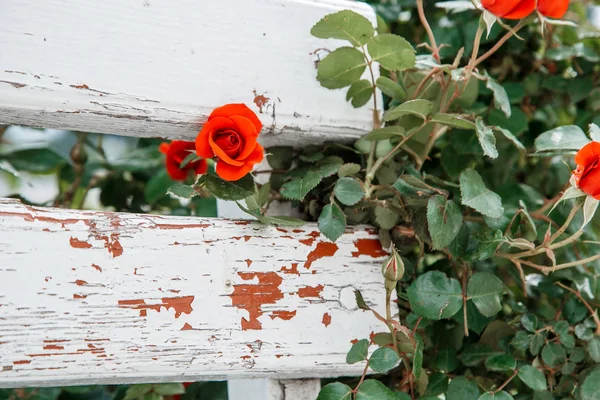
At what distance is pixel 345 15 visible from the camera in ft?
1.73

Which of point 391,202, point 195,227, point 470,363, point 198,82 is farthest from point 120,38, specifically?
point 470,363

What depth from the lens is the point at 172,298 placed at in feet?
1.65

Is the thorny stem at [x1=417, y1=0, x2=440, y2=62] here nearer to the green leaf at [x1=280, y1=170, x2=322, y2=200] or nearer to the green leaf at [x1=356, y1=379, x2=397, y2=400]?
the green leaf at [x1=280, y1=170, x2=322, y2=200]

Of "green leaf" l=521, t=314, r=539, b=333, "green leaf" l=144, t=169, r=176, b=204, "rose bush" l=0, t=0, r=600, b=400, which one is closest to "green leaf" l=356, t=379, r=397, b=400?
"rose bush" l=0, t=0, r=600, b=400

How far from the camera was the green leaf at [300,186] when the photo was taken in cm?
55

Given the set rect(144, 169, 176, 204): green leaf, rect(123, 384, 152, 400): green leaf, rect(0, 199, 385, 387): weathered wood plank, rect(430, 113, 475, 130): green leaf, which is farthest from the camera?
rect(144, 169, 176, 204): green leaf

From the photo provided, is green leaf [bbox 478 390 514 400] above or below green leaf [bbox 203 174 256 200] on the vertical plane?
below

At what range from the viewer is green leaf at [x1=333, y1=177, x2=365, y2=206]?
555mm

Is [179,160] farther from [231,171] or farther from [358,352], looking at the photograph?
[358,352]

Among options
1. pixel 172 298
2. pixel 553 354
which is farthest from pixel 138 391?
pixel 553 354

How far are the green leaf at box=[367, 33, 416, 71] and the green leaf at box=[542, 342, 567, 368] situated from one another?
0.36m

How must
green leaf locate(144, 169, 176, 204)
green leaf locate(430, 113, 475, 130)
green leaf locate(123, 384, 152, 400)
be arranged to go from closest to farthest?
green leaf locate(430, 113, 475, 130), green leaf locate(123, 384, 152, 400), green leaf locate(144, 169, 176, 204)

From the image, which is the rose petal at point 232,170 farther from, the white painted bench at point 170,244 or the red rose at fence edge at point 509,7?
the red rose at fence edge at point 509,7

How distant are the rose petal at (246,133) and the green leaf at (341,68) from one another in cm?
10
